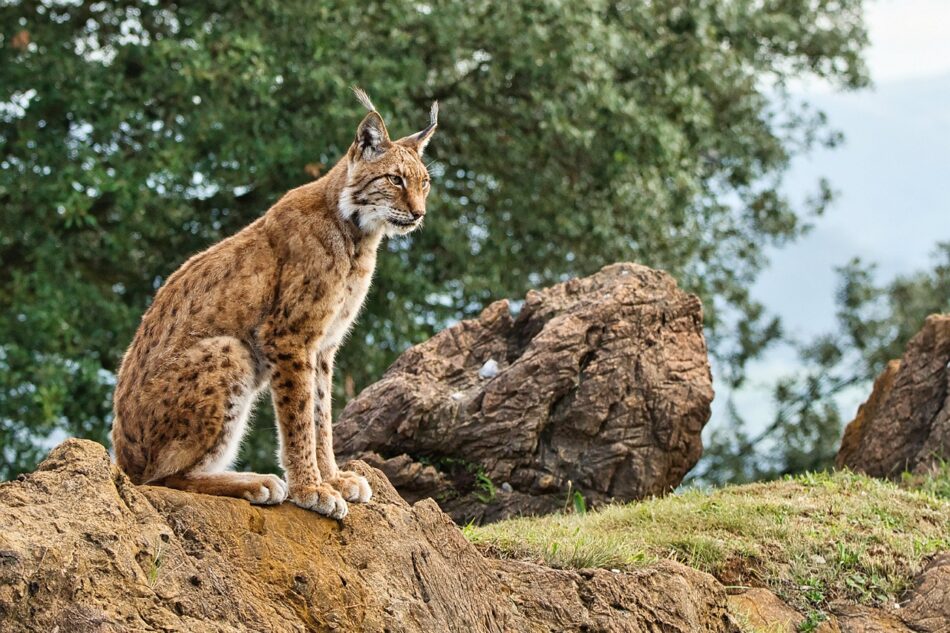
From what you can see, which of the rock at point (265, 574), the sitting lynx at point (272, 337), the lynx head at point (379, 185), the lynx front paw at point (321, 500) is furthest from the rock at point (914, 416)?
the lynx front paw at point (321, 500)

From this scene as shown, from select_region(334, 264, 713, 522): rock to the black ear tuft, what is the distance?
3.36 m

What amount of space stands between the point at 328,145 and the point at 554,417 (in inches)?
283

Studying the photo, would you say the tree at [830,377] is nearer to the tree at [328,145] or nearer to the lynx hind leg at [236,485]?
the tree at [328,145]

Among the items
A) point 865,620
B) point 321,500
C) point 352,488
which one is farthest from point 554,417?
point 321,500

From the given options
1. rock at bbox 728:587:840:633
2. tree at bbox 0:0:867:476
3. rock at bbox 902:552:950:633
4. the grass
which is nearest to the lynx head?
the grass

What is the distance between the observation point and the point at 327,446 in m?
7.34

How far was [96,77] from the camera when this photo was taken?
1645 centimetres

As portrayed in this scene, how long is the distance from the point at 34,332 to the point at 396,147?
935 centimetres

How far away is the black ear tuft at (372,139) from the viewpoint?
25.3 feet

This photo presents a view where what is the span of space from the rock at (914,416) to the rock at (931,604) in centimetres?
337

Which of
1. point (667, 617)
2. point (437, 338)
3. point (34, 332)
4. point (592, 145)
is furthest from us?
point (592, 145)

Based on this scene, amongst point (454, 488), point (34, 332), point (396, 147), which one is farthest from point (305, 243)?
point (34, 332)

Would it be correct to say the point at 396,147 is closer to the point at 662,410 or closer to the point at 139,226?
the point at 662,410

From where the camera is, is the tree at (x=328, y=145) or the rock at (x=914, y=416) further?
the tree at (x=328, y=145)
